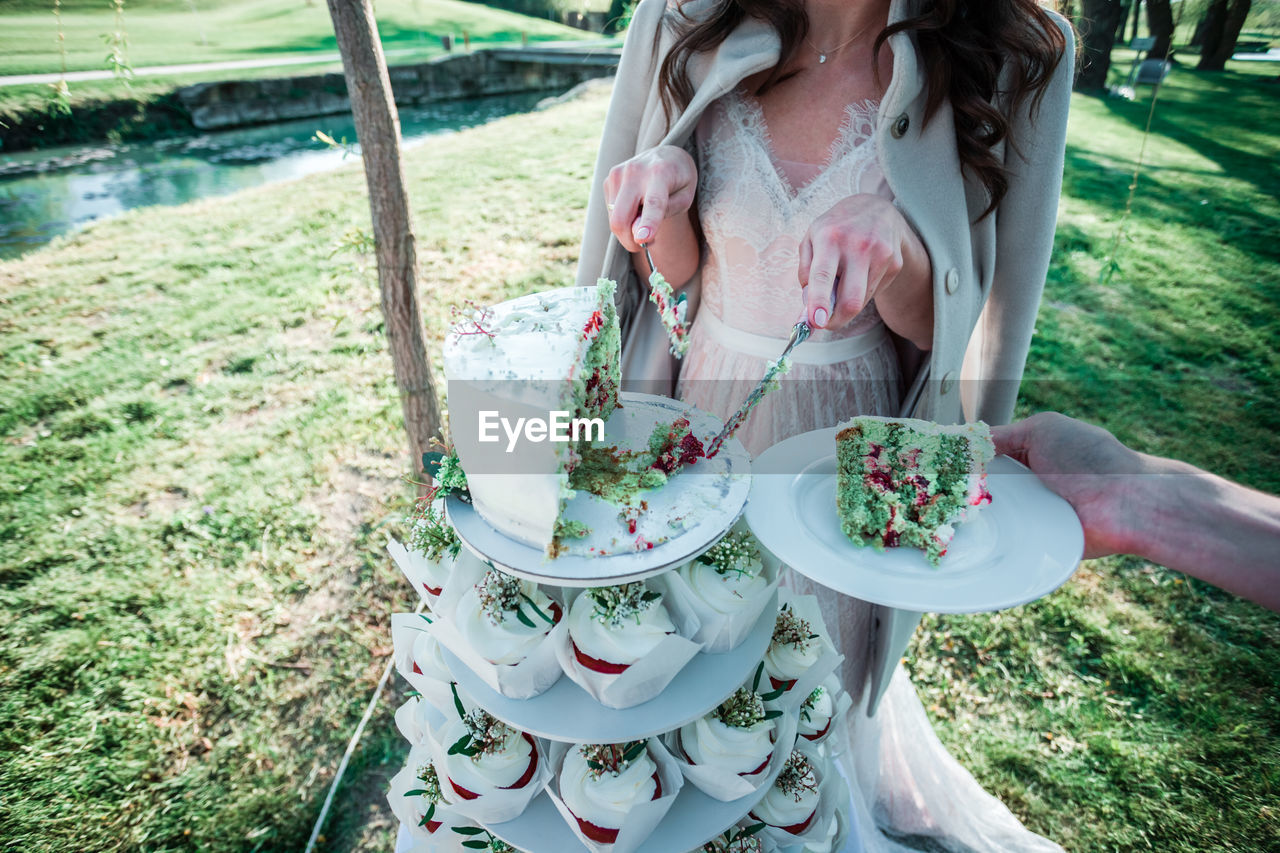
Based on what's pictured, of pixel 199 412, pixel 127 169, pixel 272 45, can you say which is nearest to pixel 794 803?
pixel 199 412

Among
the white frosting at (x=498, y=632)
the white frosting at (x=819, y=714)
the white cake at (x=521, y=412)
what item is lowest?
the white frosting at (x=819, y=714)

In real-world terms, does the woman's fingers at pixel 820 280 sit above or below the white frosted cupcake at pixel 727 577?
above

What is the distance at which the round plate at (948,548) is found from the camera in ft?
3.07

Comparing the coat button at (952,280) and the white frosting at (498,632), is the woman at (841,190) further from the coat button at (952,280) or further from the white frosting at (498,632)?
the white frosting at (498,632)

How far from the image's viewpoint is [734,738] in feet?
4.18

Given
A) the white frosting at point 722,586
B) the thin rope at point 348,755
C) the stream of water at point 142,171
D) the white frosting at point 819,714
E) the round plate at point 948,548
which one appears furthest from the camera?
the stream of water at point 142,171

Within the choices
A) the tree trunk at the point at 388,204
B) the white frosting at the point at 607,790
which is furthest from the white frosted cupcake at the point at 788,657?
the tree trunk at the point at 388,204

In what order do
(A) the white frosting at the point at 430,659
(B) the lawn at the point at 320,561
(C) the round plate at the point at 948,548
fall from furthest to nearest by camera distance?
(B) the lawn at the point at 320,561
(A) the white frosting at the point at 430,659
(C) the round plate at the point at 948,548

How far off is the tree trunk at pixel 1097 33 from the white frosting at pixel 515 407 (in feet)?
5.83

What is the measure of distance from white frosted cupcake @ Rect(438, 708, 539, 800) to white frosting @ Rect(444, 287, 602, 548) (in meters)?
0.56

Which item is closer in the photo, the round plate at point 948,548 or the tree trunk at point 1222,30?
the round plate at point 948,548

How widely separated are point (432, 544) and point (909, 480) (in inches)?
39.3

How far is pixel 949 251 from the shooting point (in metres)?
1.56

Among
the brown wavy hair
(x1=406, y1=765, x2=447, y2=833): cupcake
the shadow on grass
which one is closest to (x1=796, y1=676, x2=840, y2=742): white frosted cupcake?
(x1=406, y1=765, x2=447, y2=833): cupcake
